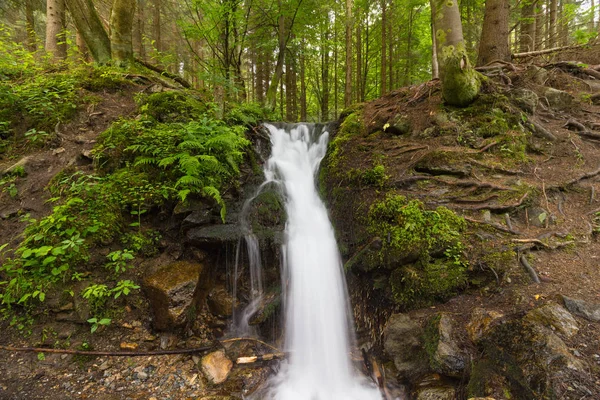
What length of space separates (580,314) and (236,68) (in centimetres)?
865

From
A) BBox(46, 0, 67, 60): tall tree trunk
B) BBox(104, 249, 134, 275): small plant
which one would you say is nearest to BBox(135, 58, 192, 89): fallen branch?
BBox(46, 0, 67, 60): tall tree trunk

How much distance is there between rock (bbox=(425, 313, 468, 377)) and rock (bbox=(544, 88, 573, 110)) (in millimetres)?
5420

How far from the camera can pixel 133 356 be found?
342cm

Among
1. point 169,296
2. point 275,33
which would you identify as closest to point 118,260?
point 169,296

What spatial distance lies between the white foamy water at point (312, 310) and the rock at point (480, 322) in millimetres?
1421

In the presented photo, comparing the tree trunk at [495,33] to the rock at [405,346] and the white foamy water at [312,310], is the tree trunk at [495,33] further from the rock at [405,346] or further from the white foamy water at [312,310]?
the rock at [405,346]

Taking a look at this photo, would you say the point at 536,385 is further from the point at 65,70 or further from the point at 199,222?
the point at 65,70

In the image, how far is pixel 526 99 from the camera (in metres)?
5.23

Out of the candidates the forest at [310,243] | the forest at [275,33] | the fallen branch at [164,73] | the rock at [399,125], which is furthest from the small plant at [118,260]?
the fallen branch at [164,73]

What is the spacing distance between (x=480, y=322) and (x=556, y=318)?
24.1 inches

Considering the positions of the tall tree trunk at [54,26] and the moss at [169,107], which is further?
the tall tree trunk at [54,26]

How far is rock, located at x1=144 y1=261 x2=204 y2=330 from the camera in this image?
12.1ft

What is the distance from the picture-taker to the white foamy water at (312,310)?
12.0 ft

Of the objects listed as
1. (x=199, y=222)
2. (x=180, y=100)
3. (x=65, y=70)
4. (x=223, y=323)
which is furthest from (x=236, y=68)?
(x=223, y=323)
